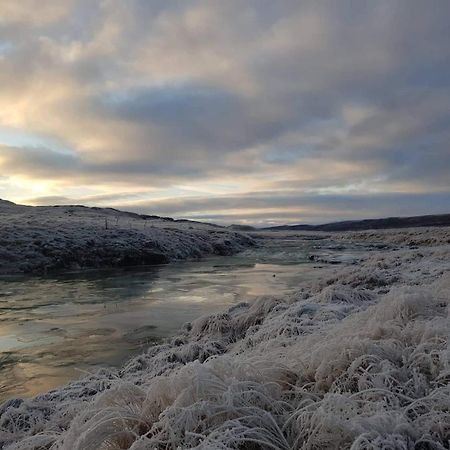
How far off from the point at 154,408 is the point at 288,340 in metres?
2.85

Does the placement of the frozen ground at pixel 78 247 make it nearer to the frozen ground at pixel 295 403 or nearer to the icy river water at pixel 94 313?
the icy river water at pixel 94 313

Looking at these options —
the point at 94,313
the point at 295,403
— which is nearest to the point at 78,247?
the point at 94,313

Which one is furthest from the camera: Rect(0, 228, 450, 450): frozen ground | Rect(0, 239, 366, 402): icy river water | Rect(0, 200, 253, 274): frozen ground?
Rect(0, 200, 253, 274): frozen ground

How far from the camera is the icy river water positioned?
714 cm

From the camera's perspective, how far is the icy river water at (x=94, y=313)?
7145 mm

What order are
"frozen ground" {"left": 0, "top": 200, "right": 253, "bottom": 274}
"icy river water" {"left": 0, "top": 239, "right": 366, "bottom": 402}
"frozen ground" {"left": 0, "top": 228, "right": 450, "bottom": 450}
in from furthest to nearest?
1. "frozen ground" {"left": 0, "top": 200, "right": 253, "bottom": 274}
2. "icy river water" {"left": 0, "top": 239, "right": 366, "bottom": 402}
3. "frozen ground" {"left": 0, "top": 228, "right": 450, "bottom": 450}

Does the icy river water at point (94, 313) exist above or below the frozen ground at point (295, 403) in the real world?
below

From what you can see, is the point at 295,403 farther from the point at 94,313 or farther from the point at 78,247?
the point at 78,247

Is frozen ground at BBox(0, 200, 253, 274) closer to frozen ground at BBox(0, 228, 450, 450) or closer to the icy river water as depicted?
the icy river water

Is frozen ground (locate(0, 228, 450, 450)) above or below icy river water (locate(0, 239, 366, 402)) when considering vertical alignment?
above

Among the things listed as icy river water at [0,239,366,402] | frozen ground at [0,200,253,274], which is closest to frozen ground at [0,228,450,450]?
icy river water at [0,239,366,402]

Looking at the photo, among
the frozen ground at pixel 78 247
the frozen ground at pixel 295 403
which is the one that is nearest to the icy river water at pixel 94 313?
the frozen ground at pixel 295 403

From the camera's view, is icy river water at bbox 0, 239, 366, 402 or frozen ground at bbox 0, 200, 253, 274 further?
frozen ground at bbox 0, 200, 253, 274

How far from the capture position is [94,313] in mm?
11281
